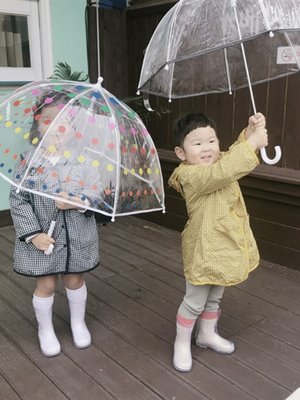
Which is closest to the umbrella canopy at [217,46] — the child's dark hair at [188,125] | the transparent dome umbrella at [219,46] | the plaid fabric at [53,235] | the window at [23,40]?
the transparent dome umbrella at [219,46]

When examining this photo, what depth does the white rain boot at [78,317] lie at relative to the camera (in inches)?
93.6

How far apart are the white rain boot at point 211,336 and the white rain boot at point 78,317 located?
1.98 ft

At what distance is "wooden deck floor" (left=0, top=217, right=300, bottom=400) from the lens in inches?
82.0

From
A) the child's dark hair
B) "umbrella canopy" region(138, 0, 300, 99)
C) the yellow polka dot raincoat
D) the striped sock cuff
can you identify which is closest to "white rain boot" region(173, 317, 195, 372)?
the striped sock cuff

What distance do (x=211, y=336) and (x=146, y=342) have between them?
36 cm

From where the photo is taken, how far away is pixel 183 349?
2.23 metres

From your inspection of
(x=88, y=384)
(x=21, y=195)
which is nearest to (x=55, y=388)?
(x=88, y=384)

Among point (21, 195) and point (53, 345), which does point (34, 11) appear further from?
point (53, 345)

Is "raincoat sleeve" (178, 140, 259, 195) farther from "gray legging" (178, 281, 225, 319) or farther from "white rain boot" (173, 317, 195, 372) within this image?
"white rain boot" (173, 317, 195, 372)

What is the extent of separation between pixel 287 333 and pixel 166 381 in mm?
815

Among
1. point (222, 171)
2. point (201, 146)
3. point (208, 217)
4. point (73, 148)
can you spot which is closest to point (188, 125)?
point (201, 146)

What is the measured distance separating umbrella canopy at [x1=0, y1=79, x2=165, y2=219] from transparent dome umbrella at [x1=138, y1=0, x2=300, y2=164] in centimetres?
32

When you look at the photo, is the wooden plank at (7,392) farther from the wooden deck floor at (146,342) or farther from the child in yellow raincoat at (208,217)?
the child in yellow raincoat at (208,217)

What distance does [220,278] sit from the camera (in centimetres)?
206
